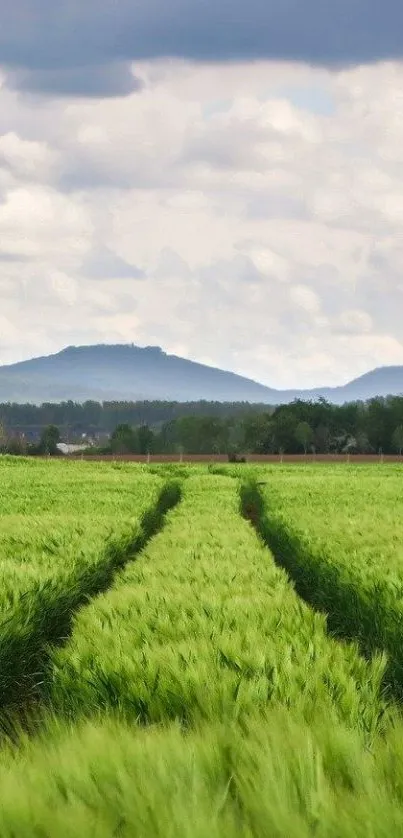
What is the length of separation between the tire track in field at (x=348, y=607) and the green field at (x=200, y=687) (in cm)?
3

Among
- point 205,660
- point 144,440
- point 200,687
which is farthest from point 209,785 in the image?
point 144,440

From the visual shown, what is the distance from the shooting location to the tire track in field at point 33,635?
Answer: 7637 millimetres

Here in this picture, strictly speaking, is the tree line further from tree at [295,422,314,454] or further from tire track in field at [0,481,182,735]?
tire track in field at [0,481,182,735]

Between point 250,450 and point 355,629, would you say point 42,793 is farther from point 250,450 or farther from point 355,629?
point 250,450

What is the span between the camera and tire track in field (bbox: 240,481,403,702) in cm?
812

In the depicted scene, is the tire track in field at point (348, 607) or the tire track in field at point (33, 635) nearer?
the tire track in field at point (33, 635)

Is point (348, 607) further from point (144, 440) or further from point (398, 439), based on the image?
point (144, 440)

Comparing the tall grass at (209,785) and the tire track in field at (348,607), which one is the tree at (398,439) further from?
the tall grass at (209,785)

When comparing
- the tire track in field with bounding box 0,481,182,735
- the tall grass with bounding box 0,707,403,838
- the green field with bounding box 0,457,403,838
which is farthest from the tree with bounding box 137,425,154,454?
the tall grass with bounding box 0,707,403,838

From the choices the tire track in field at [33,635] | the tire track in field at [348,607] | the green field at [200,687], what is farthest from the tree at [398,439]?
the tire track in field at [33,635]

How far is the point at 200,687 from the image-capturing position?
5184 mm

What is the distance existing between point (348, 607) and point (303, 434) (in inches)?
4699

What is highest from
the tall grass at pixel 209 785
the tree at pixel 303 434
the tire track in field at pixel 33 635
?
the tree at pixel 303 434

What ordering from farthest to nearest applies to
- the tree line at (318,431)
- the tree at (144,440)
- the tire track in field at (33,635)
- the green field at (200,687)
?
the tree at (144,440) < the tree line at (318,431) < the tire track in field at (33,635) < the green field at (200,687)
